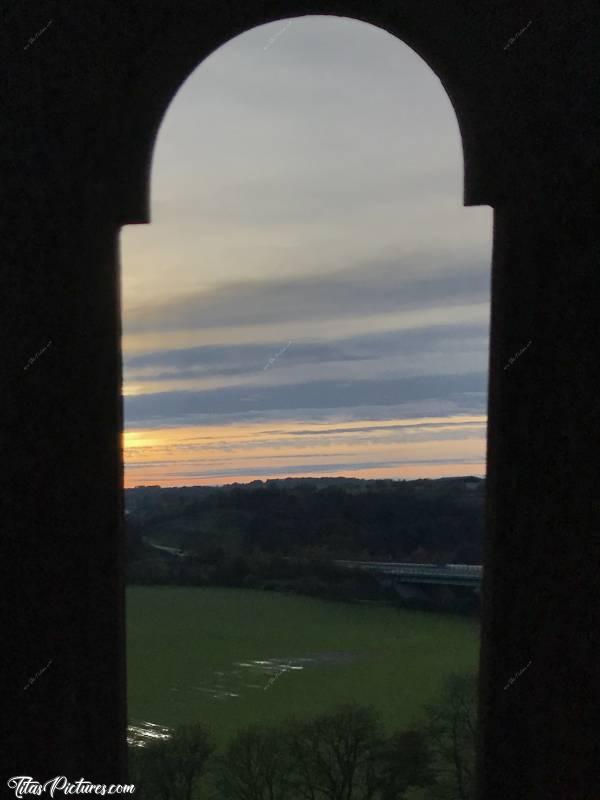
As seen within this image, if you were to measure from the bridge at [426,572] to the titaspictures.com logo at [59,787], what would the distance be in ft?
4.78

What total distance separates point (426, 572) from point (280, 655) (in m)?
0.84

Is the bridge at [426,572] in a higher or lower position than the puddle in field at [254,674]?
higher

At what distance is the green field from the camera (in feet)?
11.8

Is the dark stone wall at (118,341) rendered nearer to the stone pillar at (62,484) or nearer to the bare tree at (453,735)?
the stone pillar at (62,484)

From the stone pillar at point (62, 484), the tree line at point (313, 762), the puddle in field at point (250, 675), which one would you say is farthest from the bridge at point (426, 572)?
the stone pillar at point (62, 484)

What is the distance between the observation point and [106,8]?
2.51m

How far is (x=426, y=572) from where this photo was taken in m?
3.52

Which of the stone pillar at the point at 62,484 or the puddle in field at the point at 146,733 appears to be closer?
the stone pillar at the point at 62,484

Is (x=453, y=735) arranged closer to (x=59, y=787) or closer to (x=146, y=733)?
(x=146, y=733)

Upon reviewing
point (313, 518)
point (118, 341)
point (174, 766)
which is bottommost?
point (174, 766)

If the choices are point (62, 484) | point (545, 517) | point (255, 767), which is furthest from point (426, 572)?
point (62, 484)

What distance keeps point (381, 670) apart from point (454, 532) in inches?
34.7

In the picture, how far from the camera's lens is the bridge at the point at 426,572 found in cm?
340

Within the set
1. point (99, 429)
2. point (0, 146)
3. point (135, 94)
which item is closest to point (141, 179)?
point (135, 94)
